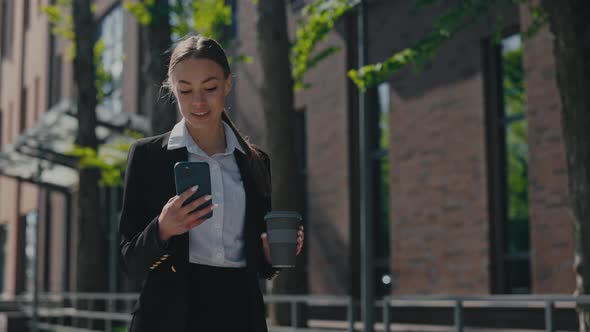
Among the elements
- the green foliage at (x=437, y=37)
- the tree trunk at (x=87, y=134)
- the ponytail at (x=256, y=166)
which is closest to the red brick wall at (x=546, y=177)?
the green foliage at (x=437, y=37)

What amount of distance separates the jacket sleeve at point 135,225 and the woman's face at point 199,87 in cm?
23

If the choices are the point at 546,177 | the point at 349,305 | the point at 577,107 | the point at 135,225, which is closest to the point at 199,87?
the point at 135,225

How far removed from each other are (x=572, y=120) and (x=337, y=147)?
9.99 meters

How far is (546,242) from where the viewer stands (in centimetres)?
1296

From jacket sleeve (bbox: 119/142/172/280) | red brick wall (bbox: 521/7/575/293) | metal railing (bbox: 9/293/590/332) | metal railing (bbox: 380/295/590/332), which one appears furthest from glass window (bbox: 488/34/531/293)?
jacket sleeve (bbox: 119/142/172/280)

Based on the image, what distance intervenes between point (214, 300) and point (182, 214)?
1.36 ft

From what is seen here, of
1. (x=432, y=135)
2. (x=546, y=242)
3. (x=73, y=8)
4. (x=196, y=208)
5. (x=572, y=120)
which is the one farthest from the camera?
(x=73, y=8)

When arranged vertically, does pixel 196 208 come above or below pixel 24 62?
below

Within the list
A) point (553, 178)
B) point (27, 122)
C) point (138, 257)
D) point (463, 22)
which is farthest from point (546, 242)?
point (27, 122)

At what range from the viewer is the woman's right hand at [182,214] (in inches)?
111

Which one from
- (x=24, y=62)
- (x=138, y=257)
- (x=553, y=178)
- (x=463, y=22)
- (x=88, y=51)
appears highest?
(x=24, y=62)

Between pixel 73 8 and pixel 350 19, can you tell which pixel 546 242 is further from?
pixel 73 8

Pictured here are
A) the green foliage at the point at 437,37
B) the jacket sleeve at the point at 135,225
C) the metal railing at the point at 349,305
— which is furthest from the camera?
the green foliage at the point at 437,37

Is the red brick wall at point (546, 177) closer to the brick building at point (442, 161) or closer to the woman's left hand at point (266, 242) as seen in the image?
the brick building at point (442, 161)
